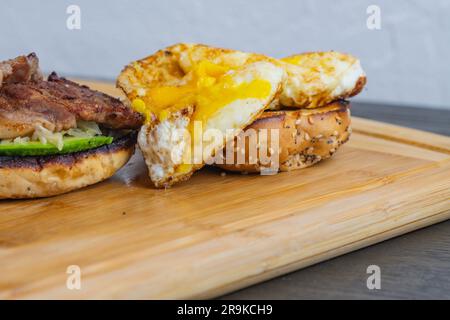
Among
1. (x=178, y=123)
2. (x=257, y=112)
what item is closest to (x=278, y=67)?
(x=257, y=112)

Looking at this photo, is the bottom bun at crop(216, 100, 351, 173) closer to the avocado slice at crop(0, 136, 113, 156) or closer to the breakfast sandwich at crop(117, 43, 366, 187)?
the breakfast sandwich at crop(117, 43, 366, 187)

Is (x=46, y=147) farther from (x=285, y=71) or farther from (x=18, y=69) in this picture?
(x=285, y=71)

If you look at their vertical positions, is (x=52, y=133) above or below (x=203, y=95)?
below

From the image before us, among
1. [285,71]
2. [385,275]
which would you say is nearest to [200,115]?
[285,71]

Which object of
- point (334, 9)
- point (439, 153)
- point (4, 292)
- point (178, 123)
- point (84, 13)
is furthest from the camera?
point (84, 13)

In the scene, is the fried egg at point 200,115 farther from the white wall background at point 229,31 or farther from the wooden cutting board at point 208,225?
the white wall background at point 229,31

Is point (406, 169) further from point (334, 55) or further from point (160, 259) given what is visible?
point (160, 259)

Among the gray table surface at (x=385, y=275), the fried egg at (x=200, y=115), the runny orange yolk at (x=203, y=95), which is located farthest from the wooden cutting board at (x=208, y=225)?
the runny orange yolk at (x=203, y=95)
